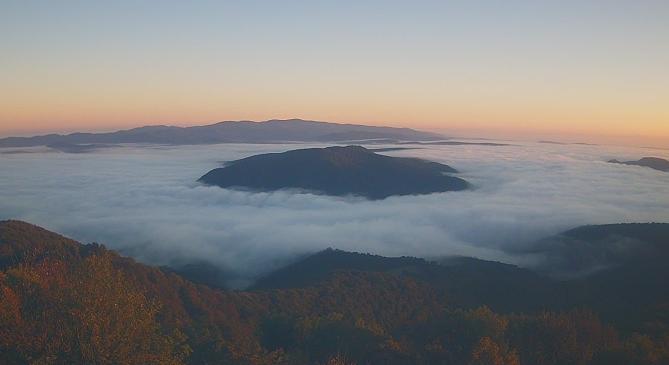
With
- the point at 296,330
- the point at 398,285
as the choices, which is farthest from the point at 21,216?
the point at 296,330

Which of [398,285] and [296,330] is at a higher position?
[296,330]

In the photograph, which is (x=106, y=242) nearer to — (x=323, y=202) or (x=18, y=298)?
(x=323, y=202)

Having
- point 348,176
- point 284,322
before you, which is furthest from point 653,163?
point 284,322

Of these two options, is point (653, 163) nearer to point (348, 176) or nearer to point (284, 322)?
point (348, 176)

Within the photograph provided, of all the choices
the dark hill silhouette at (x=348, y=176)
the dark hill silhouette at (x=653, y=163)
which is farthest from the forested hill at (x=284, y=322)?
the dark hill silhouette at (x=653, y=163)

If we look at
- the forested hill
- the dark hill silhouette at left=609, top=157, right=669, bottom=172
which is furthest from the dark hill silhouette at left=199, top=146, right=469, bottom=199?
the forested hill

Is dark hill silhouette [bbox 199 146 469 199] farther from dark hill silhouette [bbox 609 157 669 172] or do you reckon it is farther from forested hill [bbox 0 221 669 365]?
forested hill [bbox 0 221 669 365]
